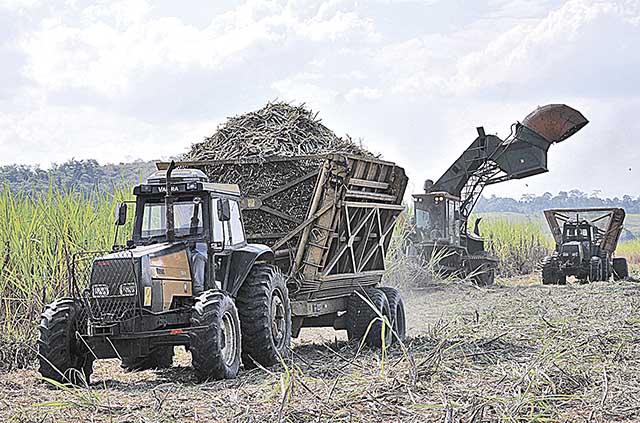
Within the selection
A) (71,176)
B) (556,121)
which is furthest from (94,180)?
(556,121)

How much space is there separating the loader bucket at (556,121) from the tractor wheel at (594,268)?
3.78 m

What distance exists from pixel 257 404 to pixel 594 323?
7269 mm

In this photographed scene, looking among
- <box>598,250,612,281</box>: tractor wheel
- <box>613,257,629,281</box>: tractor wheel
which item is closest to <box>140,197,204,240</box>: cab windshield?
<box>598,250,612,281</box>: tractor wheel

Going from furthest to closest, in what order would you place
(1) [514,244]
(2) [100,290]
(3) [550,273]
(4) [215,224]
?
1. (1) [514,244]
2. (3) [550,273]
3. (4) [215,224]
4. (2) [100,290]

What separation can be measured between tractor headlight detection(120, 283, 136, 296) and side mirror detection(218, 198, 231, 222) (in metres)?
1.15

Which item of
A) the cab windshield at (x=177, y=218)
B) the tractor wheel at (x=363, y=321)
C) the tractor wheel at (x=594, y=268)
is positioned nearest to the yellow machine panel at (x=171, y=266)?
the cab windshield at (x=177, y=218)

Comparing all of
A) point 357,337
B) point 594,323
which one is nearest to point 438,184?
point 594,323

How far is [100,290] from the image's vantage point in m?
7.89

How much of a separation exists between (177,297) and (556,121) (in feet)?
57.2

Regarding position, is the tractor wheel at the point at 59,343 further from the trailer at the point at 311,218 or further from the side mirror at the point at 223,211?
the trailer at the point at 311,218

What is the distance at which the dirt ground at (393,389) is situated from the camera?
5.84m

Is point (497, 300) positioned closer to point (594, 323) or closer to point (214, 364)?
point (594, 323)

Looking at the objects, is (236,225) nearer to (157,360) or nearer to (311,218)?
(311,218)

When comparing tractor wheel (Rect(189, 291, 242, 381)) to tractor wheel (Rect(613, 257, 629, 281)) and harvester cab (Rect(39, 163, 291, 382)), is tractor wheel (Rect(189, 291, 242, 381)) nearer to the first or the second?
harvester cab (Rect(39, 163, 291, 382))
